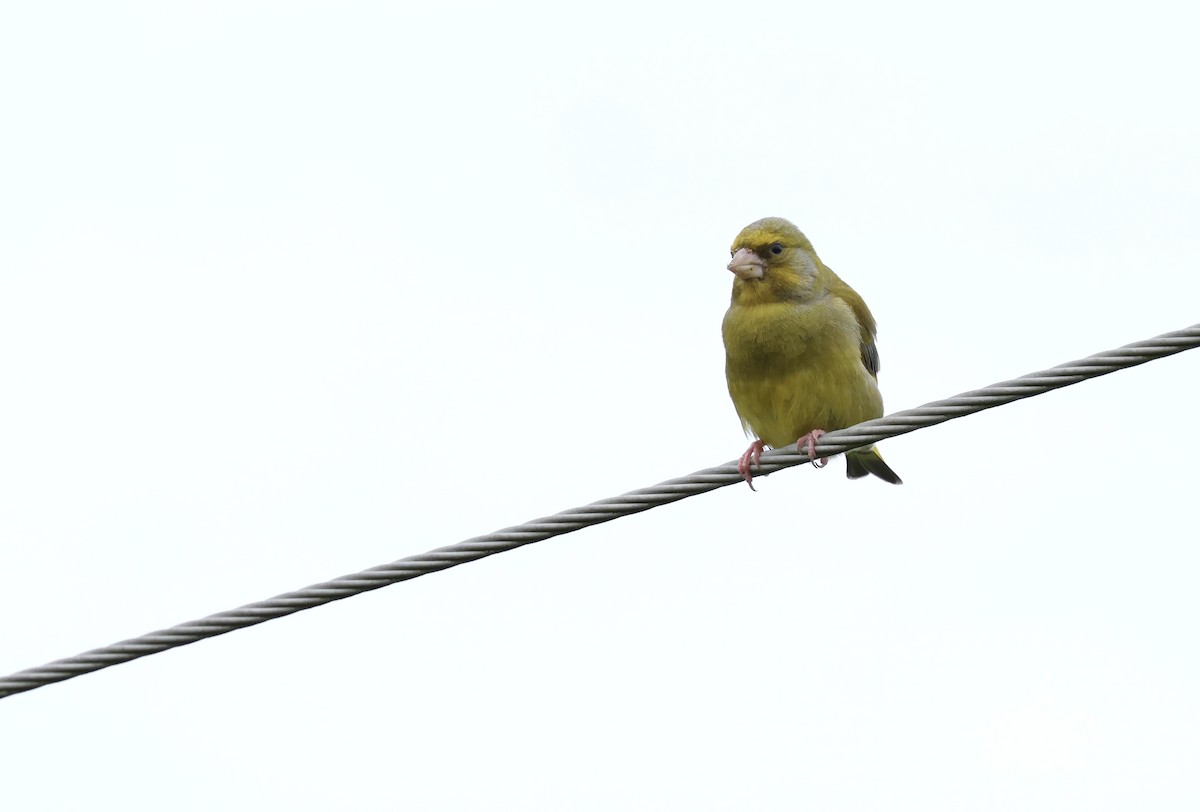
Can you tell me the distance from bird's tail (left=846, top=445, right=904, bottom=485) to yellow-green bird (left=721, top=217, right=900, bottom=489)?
76cm

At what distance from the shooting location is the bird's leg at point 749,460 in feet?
20.2

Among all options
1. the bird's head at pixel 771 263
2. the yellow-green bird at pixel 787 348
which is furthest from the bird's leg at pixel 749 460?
the bird's head at pixel 771 263

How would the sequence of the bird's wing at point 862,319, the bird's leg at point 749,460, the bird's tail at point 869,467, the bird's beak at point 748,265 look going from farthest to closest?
the bird's tail at point 869,467 → the bird's wing at point 862,319 → the bird's beak at point 748,265 → the bird's leg at point 749,460

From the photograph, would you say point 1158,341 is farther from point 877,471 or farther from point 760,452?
point 877,471

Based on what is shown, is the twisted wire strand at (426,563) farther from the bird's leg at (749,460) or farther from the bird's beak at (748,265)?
the bird's beak at (748,265)

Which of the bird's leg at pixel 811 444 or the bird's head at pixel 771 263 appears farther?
the bird's head at pixel 771 263

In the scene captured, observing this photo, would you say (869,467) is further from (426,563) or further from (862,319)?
(426,563)

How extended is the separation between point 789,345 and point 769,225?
683mm

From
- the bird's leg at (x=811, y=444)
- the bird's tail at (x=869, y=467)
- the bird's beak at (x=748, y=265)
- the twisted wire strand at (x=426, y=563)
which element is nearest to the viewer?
the twisted wire strand at (x=426, y=563)


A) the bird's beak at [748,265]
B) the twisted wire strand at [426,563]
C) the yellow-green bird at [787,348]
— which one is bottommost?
the twisted wire strand at [426,563]

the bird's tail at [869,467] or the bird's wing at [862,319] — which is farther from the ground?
the bird's wing at [862,319]

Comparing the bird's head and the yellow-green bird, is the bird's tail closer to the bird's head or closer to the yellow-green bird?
the yellow-green bird

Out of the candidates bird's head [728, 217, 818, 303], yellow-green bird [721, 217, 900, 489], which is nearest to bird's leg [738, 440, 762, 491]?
yellow-green bird [721, 217, 900, 489]

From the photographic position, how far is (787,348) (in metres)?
7.77
